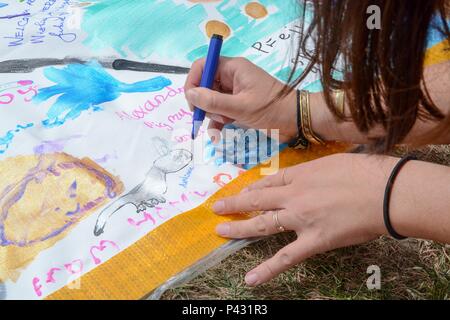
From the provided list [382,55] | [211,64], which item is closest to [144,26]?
[211,64]

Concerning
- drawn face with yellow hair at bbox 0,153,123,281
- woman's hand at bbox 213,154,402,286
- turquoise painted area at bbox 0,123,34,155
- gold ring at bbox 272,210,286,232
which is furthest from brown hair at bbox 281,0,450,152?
turquoise painted area at bbox 0,123,34,155

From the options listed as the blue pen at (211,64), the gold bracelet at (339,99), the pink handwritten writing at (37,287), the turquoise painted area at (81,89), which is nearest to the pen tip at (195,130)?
the blue pen at (211,64)

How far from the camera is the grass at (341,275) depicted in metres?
0.84

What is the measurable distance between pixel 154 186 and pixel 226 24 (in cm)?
45

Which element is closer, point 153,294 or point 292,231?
point 153,294

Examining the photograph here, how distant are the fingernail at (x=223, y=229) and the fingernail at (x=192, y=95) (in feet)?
0.73

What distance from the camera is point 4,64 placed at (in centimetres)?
109

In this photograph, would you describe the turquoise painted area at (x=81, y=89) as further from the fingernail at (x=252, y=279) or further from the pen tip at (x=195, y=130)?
the fingernail at (x=252, y=279)

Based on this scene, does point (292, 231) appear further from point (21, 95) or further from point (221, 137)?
point (21, 95)

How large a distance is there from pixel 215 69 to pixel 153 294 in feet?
1.30

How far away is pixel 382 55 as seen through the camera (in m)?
0.67

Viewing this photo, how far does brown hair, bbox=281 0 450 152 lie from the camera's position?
63 centimetres

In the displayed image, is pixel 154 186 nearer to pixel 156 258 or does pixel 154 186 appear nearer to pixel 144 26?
pixel 156 258
